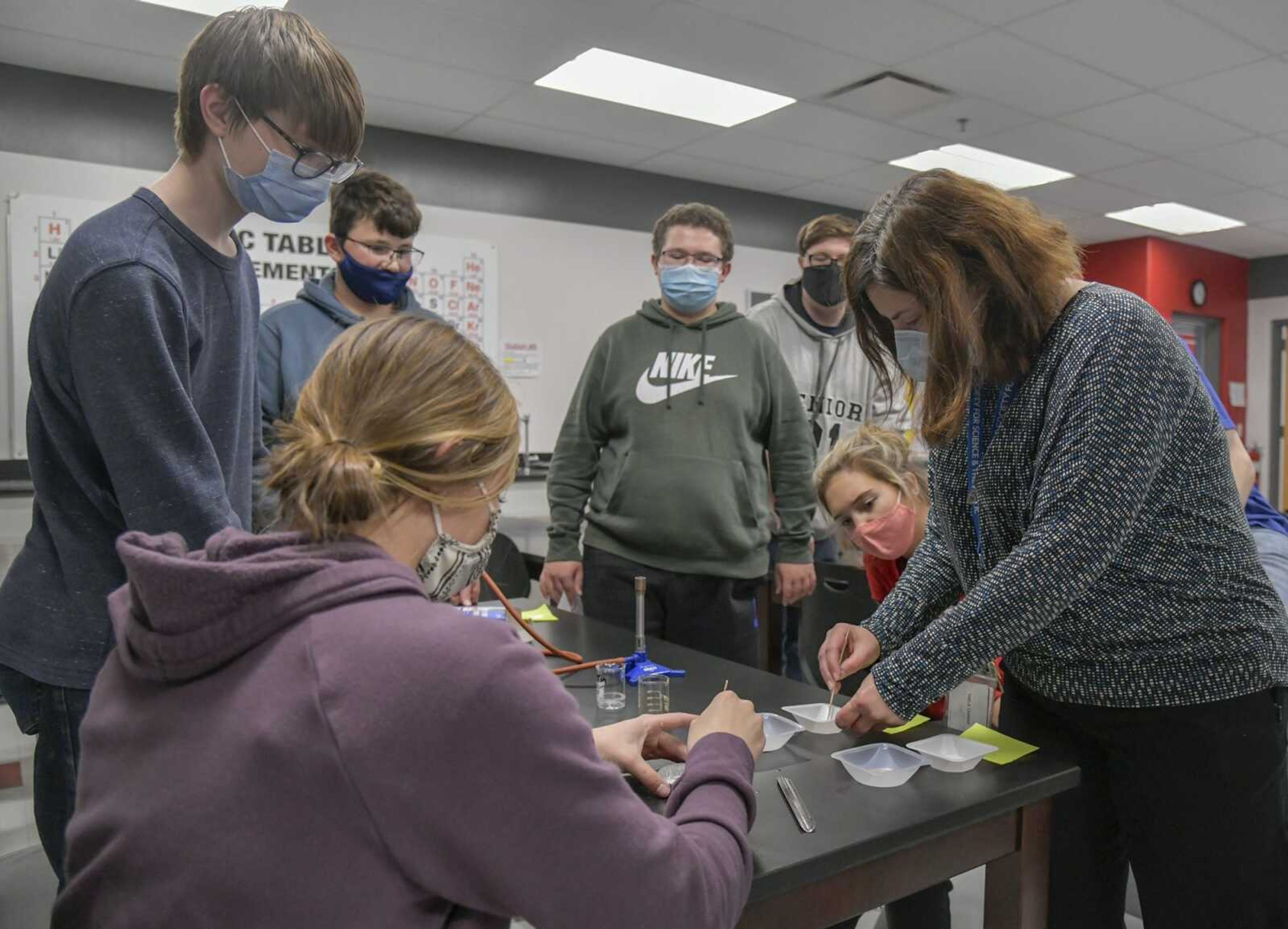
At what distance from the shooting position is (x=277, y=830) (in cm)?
63

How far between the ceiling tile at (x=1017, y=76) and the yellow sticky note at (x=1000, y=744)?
3.11 meters

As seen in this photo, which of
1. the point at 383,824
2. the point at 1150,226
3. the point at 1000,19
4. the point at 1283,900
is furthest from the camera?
the point at 1150,226

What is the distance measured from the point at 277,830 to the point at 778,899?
1.61 ft

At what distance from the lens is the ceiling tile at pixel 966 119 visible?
173 inches

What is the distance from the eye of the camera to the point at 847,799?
1.04 meters

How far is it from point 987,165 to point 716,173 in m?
1.51

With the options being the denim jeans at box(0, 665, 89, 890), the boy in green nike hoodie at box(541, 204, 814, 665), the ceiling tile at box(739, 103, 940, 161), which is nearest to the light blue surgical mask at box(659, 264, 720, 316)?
the boy in green nike hoodie at box(541, 204, 814, 665)

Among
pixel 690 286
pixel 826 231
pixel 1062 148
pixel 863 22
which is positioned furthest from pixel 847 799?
pixel 1062 148

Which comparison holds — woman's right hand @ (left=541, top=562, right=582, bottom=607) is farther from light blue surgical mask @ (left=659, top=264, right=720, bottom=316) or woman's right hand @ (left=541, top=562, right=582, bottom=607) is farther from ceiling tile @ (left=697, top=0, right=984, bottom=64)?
ceiling tile @ (left=697, top=0, right=984, bottom=64)

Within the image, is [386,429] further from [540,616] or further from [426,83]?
[426,83]

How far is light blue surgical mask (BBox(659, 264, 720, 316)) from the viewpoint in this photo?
241 centimetres

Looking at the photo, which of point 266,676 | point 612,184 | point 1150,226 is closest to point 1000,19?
point 612,184

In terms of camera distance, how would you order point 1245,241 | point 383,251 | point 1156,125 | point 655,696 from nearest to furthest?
point 655,696, point 383,251, point 1156,125, point 1245,241

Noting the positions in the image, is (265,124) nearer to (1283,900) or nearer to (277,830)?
(277,830)
